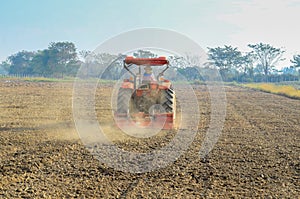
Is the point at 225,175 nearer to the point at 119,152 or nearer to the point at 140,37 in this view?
the point at 119,152

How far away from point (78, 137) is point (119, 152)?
1750 mm

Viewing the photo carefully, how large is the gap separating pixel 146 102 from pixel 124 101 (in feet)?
2.12

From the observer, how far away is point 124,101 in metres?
8.95

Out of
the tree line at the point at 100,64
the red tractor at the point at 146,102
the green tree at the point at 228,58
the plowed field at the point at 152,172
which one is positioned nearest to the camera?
the plowed field at the point at 152,172

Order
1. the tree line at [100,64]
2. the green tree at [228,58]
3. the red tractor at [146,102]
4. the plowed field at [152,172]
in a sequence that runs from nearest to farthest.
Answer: the plowed field at [152,172] < the red tractor at [146,102] < the tree line at [100,64] < the green tree at [228,58]

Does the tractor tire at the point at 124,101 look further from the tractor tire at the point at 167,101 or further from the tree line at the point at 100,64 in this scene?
the tree line at the point at 100,64

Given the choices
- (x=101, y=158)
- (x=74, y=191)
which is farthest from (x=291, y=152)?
(x=74, y=191)

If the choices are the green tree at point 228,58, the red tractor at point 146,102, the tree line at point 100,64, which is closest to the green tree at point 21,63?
the tree line at point 100,64

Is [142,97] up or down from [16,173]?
up

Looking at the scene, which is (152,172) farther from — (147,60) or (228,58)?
(228,58)

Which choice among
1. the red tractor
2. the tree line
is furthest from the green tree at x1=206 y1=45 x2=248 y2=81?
the red tractor

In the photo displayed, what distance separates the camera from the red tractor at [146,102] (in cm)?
887

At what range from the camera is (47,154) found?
20.2ft

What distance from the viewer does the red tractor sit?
8867 mm
